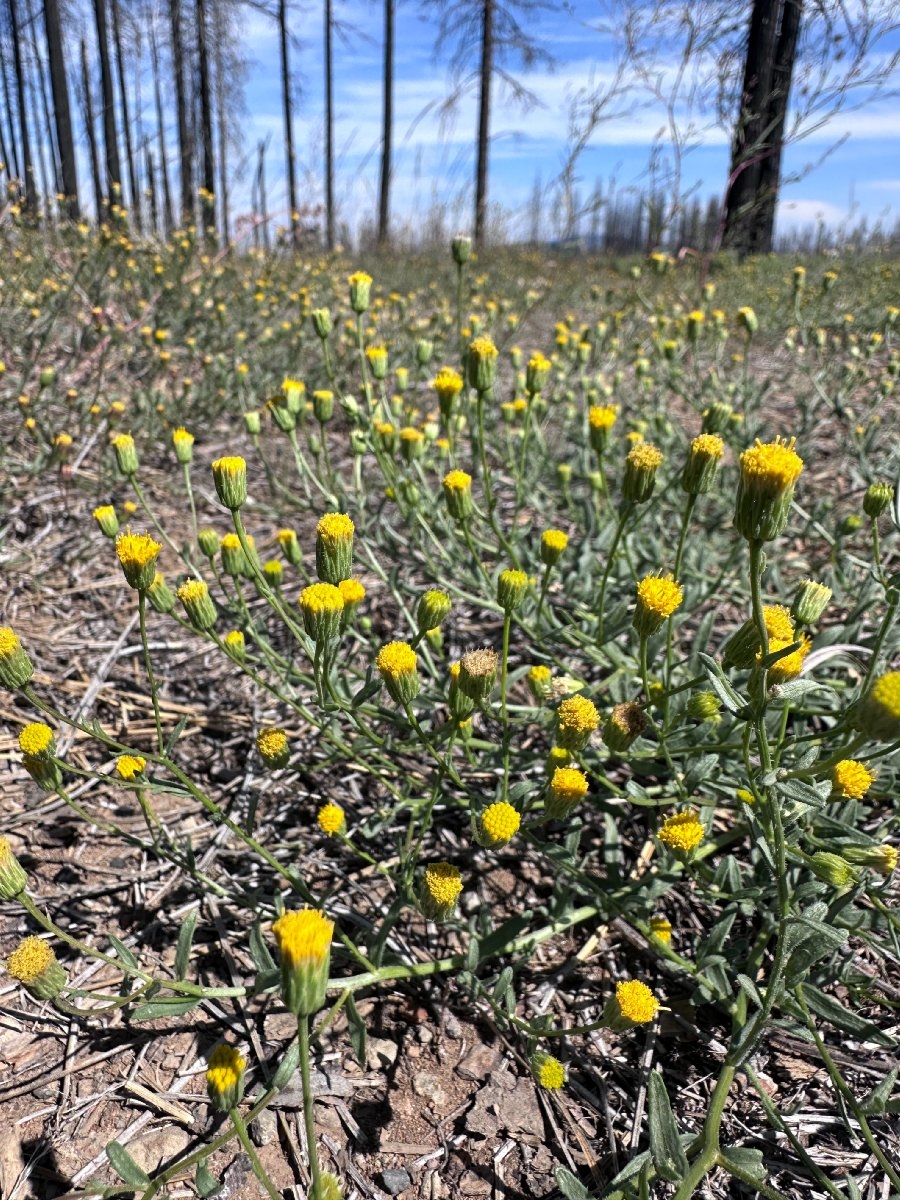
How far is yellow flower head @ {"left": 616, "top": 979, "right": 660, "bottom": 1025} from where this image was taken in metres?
1.15

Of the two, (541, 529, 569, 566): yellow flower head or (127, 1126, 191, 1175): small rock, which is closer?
(127, 1126, 191, 1175): small rock

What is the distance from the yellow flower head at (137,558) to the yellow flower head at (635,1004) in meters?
1.09

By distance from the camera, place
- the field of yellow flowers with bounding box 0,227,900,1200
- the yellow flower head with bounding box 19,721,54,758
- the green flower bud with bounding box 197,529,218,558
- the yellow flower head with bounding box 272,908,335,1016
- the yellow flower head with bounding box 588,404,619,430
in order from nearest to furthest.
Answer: the yellow flower head with bounding box 272,908,335,1016
the field of yellow flowers with bounding box 0,227,900,1200
the yellow flower head with bounding box 19,721,54,758
the green flower bud with bounding box 197,529,218,558
the yellow flower head with bounding box 588,404,619,430

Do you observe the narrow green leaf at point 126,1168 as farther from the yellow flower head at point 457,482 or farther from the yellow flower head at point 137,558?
the yellow flower head at point 457,482

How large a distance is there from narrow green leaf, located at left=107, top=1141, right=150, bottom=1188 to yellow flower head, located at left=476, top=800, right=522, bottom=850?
643 mm

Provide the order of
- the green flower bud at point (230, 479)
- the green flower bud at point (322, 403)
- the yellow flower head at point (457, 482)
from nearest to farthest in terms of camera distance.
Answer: the green flower bud at point (230, 479) → the yellow flower head at point (457, 482) → the green flower bud at point (322, 403)

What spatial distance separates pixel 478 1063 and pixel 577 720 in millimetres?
634

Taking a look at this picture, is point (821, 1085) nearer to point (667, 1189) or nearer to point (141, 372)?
point (667, 1189)

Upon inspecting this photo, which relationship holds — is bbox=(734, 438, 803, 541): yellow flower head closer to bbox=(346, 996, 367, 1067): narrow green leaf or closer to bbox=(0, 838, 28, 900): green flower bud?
bbox=(346, 996, 367, 1067): narrow green leaf

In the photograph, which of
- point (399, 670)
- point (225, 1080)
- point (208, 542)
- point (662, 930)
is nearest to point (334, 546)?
point (399, 670)

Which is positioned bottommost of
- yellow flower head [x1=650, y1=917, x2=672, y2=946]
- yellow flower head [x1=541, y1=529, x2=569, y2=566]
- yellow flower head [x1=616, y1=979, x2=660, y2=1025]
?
yellow flower head [x1=650, y1=917, x2=672, y2=946]

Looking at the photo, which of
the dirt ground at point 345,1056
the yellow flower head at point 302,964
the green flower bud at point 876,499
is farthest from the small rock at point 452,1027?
the green flower bud at point 876,499

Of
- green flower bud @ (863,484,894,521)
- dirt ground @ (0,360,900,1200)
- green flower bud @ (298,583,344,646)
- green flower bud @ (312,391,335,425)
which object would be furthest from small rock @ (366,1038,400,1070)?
green flower bud @ (312,391,335,425)

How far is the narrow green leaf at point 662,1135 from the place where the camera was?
1.03 meters
